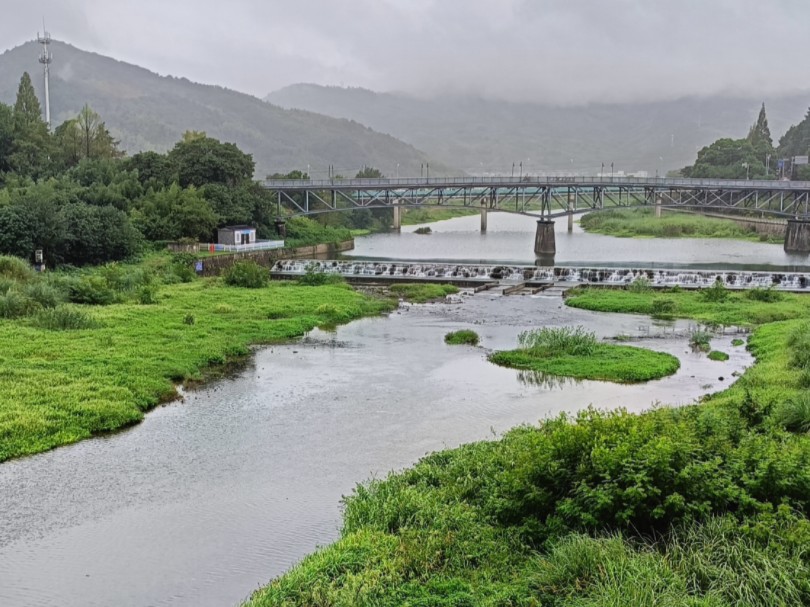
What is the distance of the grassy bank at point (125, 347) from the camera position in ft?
71.2

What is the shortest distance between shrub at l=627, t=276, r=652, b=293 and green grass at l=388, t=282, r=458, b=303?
10886 mm

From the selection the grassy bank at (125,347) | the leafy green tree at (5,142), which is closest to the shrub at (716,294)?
the grassy bank at (125,347)

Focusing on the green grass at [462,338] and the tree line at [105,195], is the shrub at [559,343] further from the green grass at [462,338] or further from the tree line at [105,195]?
the tree line at [105,195]

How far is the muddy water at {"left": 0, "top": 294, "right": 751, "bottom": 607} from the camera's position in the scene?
46.5 feet

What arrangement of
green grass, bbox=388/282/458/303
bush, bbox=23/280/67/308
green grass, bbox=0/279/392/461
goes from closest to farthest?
green grass, bbox=0/279/392/461 < bush, bbox=23/280/67/308 < green grass, bbox=388/282/458/303

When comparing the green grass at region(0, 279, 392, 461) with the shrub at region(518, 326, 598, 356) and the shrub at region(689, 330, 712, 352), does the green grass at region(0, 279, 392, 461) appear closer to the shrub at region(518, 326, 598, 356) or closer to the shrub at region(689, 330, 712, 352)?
the shrub at region(518, 326, 598, 356)

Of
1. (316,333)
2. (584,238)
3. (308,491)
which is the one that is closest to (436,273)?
(316,333)

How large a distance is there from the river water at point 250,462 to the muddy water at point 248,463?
0.04m

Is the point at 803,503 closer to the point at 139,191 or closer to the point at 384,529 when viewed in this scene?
the point at 384,529

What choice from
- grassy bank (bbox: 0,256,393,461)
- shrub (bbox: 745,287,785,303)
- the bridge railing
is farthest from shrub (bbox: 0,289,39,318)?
the bridge railing

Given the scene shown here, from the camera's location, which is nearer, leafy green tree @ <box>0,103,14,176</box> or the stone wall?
the stone wall

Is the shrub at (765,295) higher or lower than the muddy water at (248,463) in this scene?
higher

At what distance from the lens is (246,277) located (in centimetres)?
5088

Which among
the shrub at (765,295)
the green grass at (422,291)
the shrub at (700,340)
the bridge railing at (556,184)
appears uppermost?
the bridge railing at (556,184)
